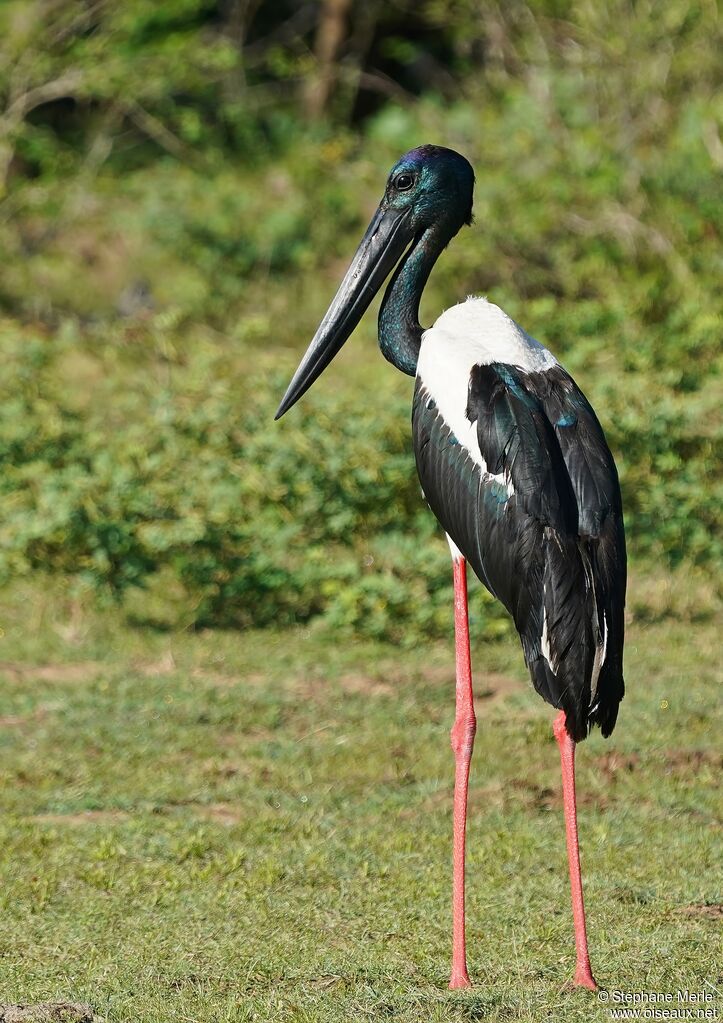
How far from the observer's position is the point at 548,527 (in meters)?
3.56

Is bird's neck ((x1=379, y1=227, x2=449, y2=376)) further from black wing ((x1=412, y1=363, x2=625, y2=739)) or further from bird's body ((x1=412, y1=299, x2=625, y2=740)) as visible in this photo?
black wing ((x1=412, y1=363, x2=625, y2=739))

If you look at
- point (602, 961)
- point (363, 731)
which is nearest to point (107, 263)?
point (363, 731)

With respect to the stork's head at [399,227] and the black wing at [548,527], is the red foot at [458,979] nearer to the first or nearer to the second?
the black wing at [548,527]

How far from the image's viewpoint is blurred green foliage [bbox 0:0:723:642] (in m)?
Answer: 6.40

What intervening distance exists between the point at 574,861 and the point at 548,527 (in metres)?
0.74

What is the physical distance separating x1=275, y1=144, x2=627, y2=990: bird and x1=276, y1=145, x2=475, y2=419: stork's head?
19 centimetres

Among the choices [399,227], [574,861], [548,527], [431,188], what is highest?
[431,188]

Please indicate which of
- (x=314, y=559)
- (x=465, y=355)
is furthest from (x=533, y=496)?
(x=314, y=559)

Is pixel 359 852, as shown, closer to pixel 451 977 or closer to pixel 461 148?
pixel 451 977

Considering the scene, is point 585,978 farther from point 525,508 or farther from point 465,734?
point 525,508

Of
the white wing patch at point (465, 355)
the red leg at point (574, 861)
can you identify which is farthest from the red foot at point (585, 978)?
the white wing patch at point (465, 355)

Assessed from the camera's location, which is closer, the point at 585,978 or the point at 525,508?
the point at 585,978

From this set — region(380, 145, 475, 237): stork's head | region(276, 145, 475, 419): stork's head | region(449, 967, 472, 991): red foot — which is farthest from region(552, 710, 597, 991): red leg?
region(380, 145, 475, 237): stork's head

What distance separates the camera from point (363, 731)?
5332 mm
